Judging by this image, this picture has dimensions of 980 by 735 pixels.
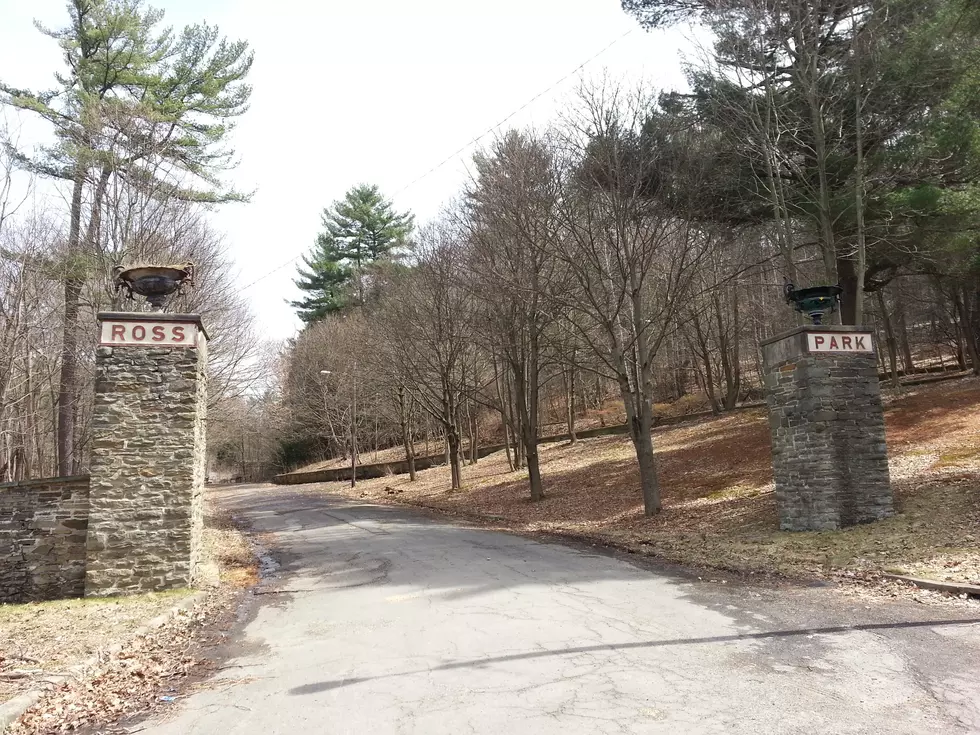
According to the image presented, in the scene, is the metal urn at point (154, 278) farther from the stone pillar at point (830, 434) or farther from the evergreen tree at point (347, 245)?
the evergreen tree at point (347, 245)


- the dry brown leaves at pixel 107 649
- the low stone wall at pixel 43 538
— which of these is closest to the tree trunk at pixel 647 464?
the dry brown leaves at pixel 107 649

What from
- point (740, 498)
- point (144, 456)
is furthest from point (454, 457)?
point (144, 456)

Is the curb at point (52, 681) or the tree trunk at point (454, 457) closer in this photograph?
the curb at point (52, 681)

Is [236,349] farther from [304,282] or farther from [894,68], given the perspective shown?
[304,282]

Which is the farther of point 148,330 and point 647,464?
point 647,464

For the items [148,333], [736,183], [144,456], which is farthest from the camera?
[736,183]

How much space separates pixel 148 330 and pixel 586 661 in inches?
285

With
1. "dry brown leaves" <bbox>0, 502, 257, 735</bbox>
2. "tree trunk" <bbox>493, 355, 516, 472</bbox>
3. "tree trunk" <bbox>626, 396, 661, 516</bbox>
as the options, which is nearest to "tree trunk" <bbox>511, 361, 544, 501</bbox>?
"tree trunk" <bbox>493, 355, 516, 472</bbox>

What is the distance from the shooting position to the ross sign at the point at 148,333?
29.9 ft

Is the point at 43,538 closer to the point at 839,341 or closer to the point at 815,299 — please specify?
the point at 815,299

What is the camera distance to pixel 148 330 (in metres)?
9.22

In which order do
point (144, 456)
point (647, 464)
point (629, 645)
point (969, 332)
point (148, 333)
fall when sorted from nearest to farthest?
point (629, 645)
point (144, 456)
point (148, 333)
point (647, 464)
point (969, 332)

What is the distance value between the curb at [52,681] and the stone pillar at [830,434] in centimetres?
893

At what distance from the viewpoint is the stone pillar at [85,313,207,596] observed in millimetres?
8766
